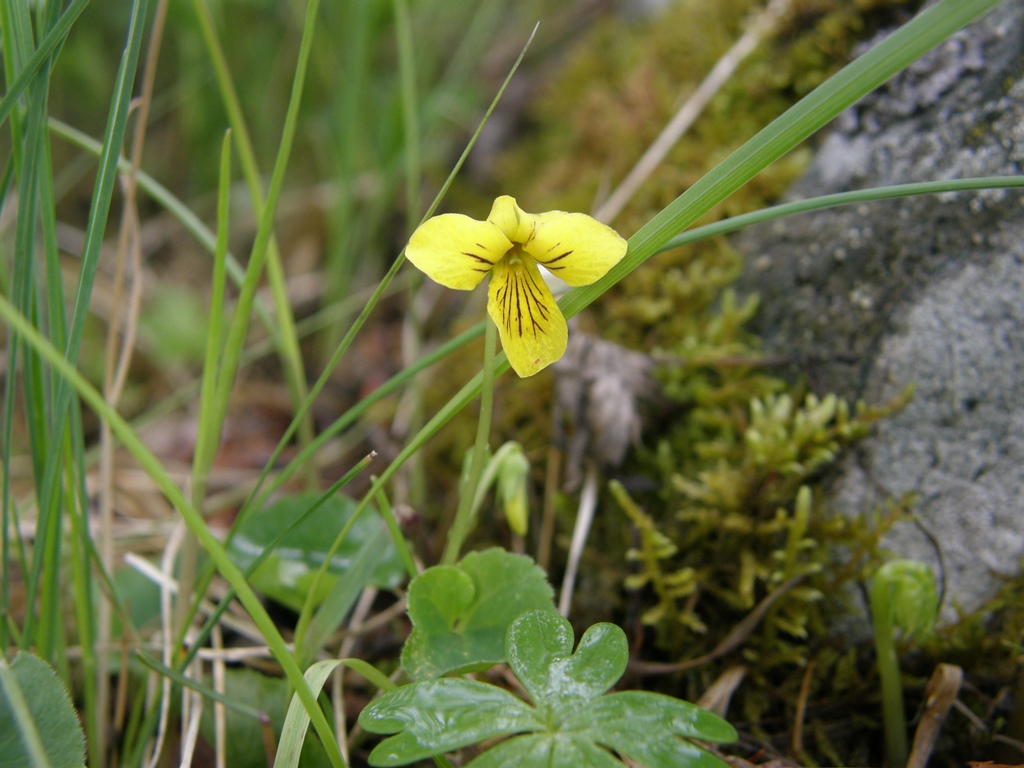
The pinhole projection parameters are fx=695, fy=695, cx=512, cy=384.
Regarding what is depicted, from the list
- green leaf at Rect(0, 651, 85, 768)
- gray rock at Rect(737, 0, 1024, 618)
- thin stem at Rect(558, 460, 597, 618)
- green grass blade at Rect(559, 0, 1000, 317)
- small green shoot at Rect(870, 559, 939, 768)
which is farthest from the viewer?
thin stem at Rect(558, 460, 597, 618)

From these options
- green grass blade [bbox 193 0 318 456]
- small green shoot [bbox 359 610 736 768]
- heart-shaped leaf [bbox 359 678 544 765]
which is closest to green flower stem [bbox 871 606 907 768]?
small green shoot [bbox 359 610 736 768]

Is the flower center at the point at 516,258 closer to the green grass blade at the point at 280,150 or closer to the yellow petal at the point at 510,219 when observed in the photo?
the yellow petal at the point at 510,219

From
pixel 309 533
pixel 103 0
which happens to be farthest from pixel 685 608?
pixel 103 0

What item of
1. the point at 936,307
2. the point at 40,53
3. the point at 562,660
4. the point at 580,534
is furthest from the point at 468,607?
the point at 936,307

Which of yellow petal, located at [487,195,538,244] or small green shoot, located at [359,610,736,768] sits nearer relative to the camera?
small green shoot, located at [359,610,736,768]

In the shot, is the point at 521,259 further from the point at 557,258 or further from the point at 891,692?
the point at 891,692

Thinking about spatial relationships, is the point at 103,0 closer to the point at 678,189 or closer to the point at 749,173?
the point at 678,189

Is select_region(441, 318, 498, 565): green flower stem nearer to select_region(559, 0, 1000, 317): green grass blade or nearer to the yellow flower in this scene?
the yellow flower
